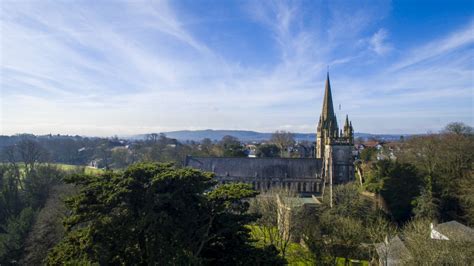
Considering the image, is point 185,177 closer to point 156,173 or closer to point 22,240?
point 156,173

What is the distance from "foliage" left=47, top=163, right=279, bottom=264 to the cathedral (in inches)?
956

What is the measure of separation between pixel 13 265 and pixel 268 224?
62.5 ft

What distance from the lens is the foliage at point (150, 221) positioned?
10.7 m

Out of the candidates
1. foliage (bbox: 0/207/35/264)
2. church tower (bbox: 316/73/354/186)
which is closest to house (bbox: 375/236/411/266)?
church tower (bbox: 316/73/354/186)

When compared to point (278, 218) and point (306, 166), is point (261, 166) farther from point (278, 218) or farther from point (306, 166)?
point (278, 218)

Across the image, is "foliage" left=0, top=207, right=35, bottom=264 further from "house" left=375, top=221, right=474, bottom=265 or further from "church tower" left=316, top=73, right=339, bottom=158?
"church tower" left=316, top=73, right=339, bottom=158

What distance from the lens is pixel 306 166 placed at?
39219 millimetres

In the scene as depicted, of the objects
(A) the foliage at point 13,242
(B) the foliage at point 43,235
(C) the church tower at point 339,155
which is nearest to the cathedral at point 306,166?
(C) the church tower at point 339,155

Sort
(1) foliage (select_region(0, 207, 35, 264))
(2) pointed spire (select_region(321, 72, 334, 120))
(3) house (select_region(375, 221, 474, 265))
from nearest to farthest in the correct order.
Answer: (3) house (select_region(375, 221, 474, 265)) < (1) foliage (select_region(0, 207, 35, 264)) < (2) pointed spire (select_region(321, 72, 334, 120))

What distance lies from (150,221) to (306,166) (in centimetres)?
3100

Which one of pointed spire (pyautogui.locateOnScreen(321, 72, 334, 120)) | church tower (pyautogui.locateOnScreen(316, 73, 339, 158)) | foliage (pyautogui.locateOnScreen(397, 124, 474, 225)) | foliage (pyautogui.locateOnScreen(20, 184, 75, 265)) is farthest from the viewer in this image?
pointed spire (pyautogui.locateOnScreen(321, 72, 334, 120))

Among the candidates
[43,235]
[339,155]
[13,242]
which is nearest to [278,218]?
[339,155]

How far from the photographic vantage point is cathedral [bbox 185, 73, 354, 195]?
35.3m

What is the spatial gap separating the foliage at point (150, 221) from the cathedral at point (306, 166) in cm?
2429
